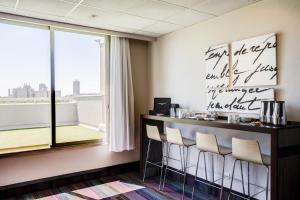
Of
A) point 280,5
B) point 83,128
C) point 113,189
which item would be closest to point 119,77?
point 83,128

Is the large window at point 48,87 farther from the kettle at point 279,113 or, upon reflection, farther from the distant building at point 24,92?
the kettle at point 279,113

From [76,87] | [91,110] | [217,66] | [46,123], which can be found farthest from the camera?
[91,110]

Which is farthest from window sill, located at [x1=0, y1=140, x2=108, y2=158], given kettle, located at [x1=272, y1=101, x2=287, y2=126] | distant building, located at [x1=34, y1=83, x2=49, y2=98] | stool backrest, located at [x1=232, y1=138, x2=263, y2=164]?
kettle, located at [x1=272, y1=101, x2=287, y2=126]

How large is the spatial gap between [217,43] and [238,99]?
2.78 ft

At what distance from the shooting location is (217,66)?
10.9ft

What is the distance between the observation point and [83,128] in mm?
4273

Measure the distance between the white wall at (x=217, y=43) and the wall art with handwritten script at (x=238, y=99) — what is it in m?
0.14

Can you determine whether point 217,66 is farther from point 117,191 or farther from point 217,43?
point 117,191

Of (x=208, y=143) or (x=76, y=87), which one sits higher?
(x=76, y=87)

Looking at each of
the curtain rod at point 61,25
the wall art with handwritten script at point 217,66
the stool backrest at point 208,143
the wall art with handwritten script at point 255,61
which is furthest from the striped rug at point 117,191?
the curtain rod at point 61,25

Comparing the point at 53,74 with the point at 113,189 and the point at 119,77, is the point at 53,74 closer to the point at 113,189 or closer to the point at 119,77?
the point at 119,77

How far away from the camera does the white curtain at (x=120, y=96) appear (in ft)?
13.5

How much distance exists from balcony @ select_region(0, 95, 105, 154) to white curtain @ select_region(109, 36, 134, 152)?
27 cm

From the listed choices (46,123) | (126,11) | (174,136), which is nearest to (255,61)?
(174,136)
